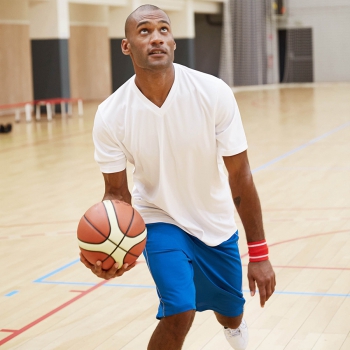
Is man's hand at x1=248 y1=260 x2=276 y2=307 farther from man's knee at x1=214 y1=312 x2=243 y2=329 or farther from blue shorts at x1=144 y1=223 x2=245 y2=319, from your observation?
man's knee at x1=214 y1=312 x2=243 y2=329

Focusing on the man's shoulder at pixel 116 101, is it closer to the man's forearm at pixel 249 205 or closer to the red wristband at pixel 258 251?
the man's forearm at pixel 249 205

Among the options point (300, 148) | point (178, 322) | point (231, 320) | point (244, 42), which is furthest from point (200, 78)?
point (244, 42)

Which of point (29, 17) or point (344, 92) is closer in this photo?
point (29, 17)

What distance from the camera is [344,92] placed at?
2541 cm

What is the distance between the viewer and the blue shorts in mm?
2936

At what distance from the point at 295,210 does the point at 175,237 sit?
4.53 m

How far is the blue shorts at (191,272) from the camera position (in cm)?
294

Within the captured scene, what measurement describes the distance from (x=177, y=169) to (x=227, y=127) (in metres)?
0.28

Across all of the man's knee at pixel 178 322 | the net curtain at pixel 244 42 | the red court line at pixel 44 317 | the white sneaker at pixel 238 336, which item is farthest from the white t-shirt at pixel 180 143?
the net curtain at pixel 244 42

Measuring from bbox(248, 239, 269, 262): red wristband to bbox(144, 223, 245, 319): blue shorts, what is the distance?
175mm

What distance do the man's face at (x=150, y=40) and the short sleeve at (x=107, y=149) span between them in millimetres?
308

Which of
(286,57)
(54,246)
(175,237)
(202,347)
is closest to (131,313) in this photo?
(202,347)

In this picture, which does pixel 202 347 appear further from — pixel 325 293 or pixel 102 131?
pixel 102 131

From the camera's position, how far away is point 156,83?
305 cm
